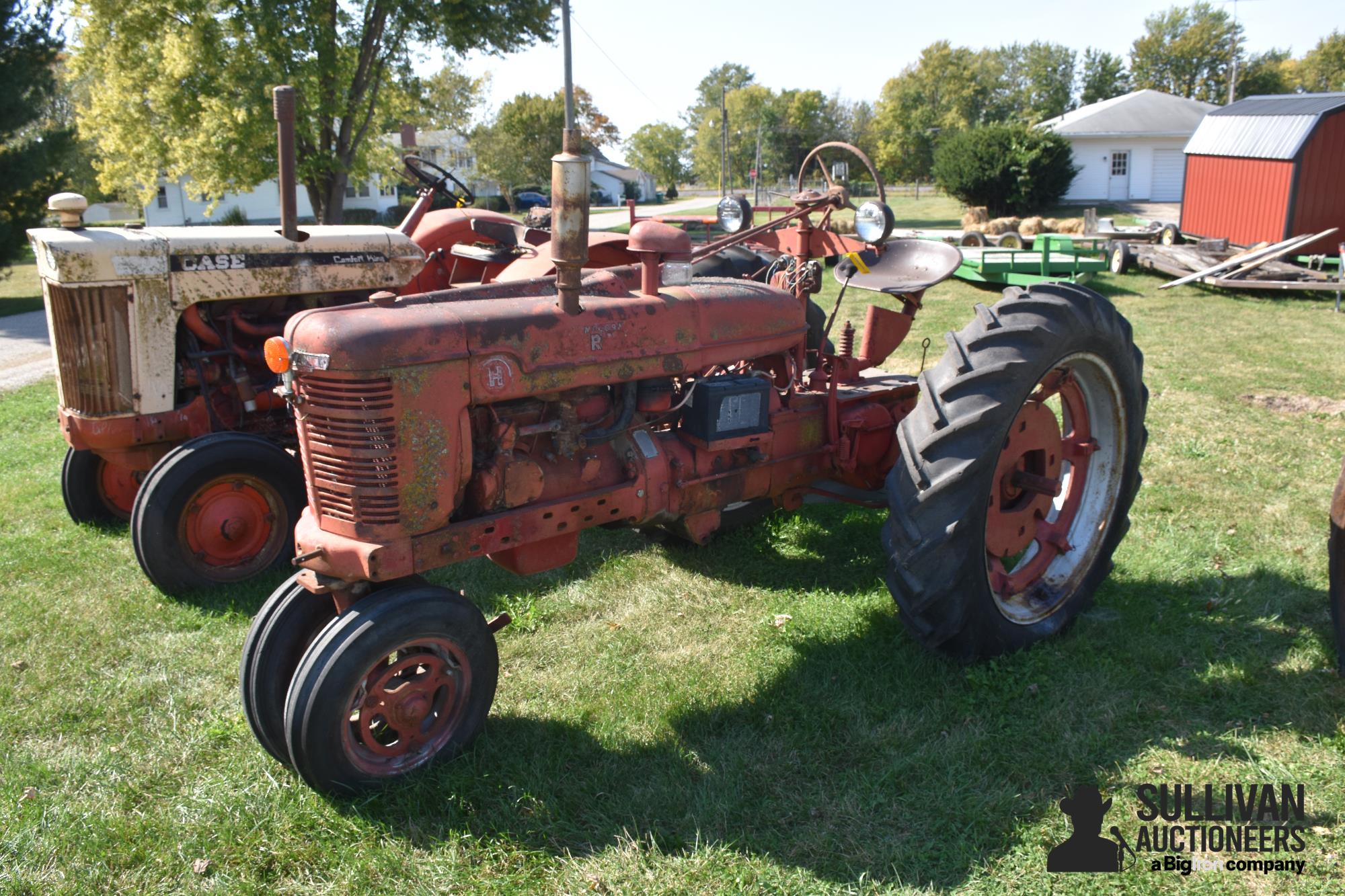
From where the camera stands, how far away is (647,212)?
40.9 metres

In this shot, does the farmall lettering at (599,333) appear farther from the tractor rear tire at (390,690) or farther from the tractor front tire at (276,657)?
the tractor front tire at (276,657)

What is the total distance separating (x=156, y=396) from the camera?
4.89 meters

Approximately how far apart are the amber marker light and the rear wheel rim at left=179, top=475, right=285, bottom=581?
200 centimetres

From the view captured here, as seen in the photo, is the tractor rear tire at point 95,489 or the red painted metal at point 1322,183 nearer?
the tractor rear tire at point 95,489

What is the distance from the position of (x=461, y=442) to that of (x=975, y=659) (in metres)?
2.03

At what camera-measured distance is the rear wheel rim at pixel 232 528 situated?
15.3 ft

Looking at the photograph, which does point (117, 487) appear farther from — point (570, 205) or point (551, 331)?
point (570, 205)

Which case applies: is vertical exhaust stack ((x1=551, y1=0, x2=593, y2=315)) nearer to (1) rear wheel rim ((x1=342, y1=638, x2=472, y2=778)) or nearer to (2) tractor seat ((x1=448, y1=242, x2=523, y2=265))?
(1) rear wheel rim ((x1=342, y1=638, x2=472, y2=778))

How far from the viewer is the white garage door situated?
3469 cm

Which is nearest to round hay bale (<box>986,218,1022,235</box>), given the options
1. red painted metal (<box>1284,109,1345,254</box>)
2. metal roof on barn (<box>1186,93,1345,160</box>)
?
metal roof on barn (<box>1186,93,1345,160</box>)

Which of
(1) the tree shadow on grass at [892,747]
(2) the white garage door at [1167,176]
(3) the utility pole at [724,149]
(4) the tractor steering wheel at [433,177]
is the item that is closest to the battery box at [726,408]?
(1) the tree shadow on grass at [892,747]

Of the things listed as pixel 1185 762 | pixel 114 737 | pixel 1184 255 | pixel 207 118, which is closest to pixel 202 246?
pixel 114 737

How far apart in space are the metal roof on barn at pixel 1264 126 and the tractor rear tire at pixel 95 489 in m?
16.7

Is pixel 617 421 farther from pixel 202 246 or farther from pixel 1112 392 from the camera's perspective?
pixel 202 246
